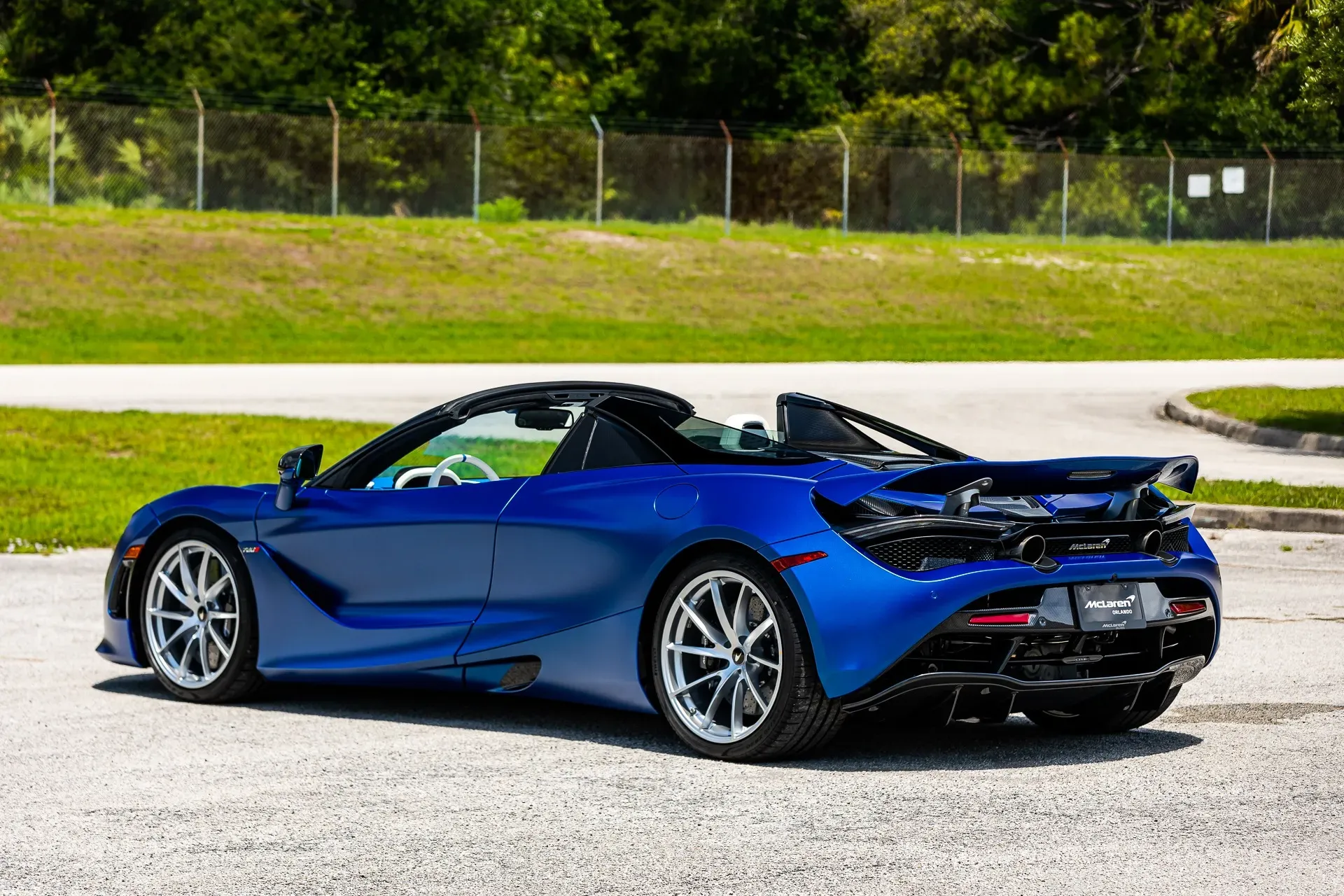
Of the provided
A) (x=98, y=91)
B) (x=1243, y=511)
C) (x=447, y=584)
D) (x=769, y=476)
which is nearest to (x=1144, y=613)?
(x=769, y=476)

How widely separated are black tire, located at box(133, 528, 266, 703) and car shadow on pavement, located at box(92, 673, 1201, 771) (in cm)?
10

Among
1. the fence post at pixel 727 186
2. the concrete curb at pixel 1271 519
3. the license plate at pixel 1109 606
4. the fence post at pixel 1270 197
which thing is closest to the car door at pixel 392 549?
the license plate at pixel 1109 606

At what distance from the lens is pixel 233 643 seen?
25.0 feet

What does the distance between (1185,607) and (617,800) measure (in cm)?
203

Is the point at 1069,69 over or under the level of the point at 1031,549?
over

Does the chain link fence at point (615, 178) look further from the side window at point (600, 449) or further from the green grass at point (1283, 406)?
the side window at point (600, 449)

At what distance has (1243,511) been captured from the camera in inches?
550

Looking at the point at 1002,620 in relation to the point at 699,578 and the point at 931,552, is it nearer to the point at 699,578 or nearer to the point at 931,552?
the point at 931,552

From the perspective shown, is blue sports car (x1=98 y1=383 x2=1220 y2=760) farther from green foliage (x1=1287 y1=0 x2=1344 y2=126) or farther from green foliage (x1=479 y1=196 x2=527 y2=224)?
green foliage (x1=479 y1=196 x2=527 y2=224)

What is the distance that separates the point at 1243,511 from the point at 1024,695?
8.18 m

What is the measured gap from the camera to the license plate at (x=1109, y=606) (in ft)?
20.4

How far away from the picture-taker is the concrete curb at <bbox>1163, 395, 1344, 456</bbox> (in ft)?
65.8

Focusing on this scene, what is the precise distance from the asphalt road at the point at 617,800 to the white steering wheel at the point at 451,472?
2.86ft

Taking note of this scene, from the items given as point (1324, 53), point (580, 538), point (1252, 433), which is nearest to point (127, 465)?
point (580, 538)
